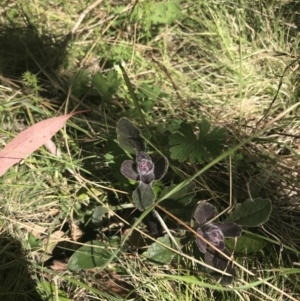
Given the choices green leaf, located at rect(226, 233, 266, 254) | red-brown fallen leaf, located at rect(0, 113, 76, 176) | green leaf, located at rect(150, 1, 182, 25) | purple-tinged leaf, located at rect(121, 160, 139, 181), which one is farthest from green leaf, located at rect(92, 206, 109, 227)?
green leaf, located at rect(150, 1, 182, 25)

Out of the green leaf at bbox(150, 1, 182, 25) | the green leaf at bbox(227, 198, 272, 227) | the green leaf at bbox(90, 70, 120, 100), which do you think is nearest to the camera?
the green leaf at bbox(227, 198, 272, 227)

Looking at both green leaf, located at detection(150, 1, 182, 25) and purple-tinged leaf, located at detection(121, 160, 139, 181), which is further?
green leaf, located at detection(150, 1, 182, 25)

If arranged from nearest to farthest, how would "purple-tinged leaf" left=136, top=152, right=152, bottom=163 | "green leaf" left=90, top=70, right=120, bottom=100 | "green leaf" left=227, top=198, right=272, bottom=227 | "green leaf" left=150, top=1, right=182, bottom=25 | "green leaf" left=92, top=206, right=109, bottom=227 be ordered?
"green leaf" left=227, top=198, right=272, bottom=227 < "purple-tinged leaf" left=136, top=152, right=152, bottom=163 < "green leaf" left=92, top=206, right=109, bottom=227 < "green leaf" left=90, top=70, right=120, bottom=100 < "green leaf" left=150, top=1, right=182, bottom=25

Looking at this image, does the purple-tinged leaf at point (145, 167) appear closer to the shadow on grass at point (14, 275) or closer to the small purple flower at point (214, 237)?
the small purple flower at point (214, 237)

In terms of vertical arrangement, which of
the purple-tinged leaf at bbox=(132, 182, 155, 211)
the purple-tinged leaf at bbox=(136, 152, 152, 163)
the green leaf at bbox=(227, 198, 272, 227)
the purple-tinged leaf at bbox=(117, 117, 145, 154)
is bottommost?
the green leaf at bbox=(227, 198, 272, 227)

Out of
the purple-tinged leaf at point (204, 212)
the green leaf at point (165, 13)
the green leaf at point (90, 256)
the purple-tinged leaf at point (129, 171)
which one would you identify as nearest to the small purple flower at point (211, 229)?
the purple-tinged leaf at point (204, 212)

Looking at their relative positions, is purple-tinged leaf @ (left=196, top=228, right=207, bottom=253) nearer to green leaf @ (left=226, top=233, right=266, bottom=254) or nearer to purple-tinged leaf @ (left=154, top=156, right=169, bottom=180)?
green leaf @ (left=226, top=233, right=266, bottom=254)

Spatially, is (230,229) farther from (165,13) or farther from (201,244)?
(165,13)

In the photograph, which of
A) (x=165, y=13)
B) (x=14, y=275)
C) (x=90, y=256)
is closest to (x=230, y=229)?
(x=90, y=256)
